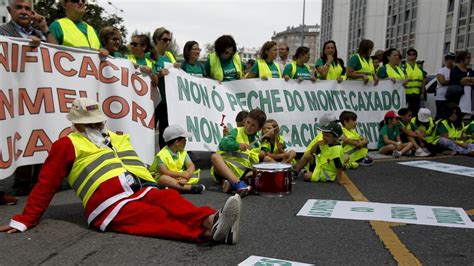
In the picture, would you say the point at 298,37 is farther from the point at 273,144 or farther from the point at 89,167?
the point at 89,167

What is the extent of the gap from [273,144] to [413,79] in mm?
4342

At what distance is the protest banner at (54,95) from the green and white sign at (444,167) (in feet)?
13.5

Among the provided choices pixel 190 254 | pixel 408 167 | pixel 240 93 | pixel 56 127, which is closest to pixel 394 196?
pixel 408 167

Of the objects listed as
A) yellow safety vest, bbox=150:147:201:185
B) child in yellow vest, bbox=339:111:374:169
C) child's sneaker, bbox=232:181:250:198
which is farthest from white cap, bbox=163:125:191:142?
child in yellow vest, bbox=339:111:374:169

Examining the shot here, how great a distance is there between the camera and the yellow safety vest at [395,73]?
28.9 feet

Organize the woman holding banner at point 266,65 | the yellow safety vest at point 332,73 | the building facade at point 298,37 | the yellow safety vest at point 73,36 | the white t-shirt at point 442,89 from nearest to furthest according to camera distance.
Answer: the yellow safety vest at point 73,36, the woman holding banner at point 266,65, the yellow safety vest at point 332,73, the white t-shirt at point 442,89, the building facade at point 298,37

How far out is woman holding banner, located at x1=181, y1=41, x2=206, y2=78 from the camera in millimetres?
6824

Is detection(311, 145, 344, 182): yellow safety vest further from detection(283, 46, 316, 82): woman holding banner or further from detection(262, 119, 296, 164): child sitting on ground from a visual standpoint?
detection(283, 46, 316, 82): woman holding banner

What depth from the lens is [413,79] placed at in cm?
891

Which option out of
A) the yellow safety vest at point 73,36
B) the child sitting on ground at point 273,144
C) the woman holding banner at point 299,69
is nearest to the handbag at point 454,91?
the woman holding banner at point 299,69

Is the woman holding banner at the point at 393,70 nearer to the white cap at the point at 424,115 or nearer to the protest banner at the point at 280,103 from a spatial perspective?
the protest banner at the point at 280,103

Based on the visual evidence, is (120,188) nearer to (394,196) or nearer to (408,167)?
(394,196)

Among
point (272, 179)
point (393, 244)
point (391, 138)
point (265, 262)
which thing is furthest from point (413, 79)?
point (265, 262)

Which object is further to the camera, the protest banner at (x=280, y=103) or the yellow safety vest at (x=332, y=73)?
the yellow safety vest at (x=332, y=73)
